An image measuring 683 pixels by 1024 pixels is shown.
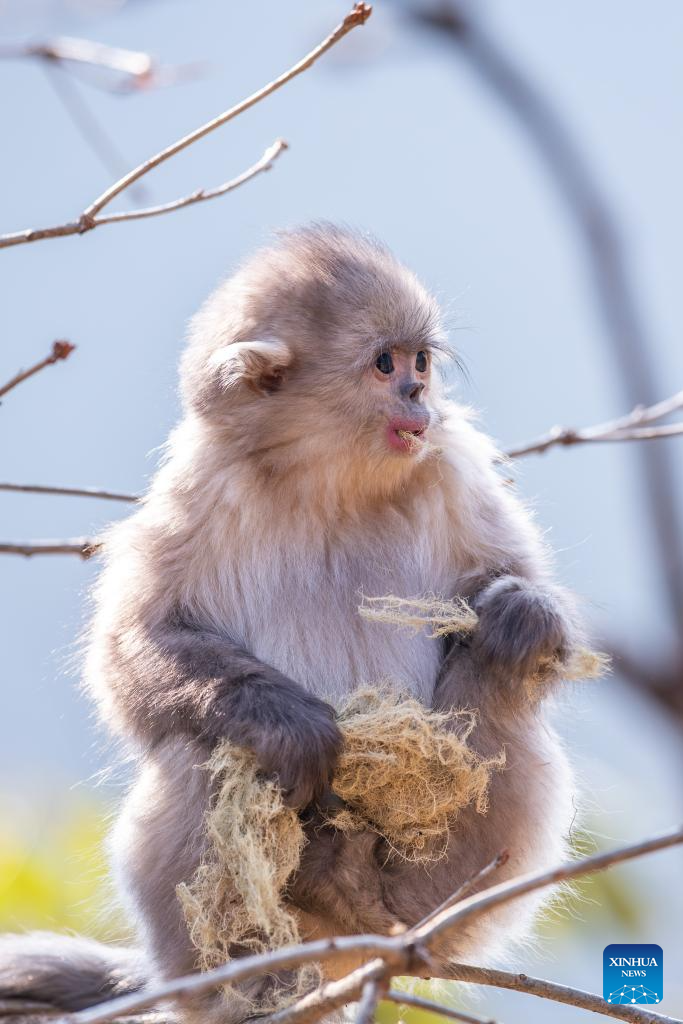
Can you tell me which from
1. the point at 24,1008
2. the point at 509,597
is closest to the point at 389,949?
the point at 509,597

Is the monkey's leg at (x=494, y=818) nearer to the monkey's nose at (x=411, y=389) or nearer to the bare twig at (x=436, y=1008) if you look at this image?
the monkey's nose at (x=411, y=389)

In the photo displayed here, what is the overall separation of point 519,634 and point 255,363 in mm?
959

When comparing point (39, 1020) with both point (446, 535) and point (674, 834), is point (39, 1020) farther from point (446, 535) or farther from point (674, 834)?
point (674, 834)

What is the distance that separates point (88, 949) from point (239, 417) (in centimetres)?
→ 161

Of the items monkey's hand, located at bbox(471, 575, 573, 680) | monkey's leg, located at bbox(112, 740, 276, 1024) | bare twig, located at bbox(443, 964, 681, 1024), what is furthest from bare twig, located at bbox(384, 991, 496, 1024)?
monkey's hand, located at bbox(471, 575, 573, 680)

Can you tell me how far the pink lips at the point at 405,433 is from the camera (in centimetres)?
333

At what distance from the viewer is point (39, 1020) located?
139 inches

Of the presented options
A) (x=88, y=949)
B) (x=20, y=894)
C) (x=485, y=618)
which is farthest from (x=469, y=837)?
(x=20, y=894)

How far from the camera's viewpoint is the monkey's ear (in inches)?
133

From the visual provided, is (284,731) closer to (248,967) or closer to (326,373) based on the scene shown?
(326,373)

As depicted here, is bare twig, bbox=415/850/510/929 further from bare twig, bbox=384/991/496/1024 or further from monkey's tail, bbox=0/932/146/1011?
monkey's tail, bbox=0/932/146/1011

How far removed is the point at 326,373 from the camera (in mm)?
3434

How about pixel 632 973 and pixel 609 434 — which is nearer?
pixel 632 973

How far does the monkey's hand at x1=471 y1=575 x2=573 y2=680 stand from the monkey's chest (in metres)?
0.21
